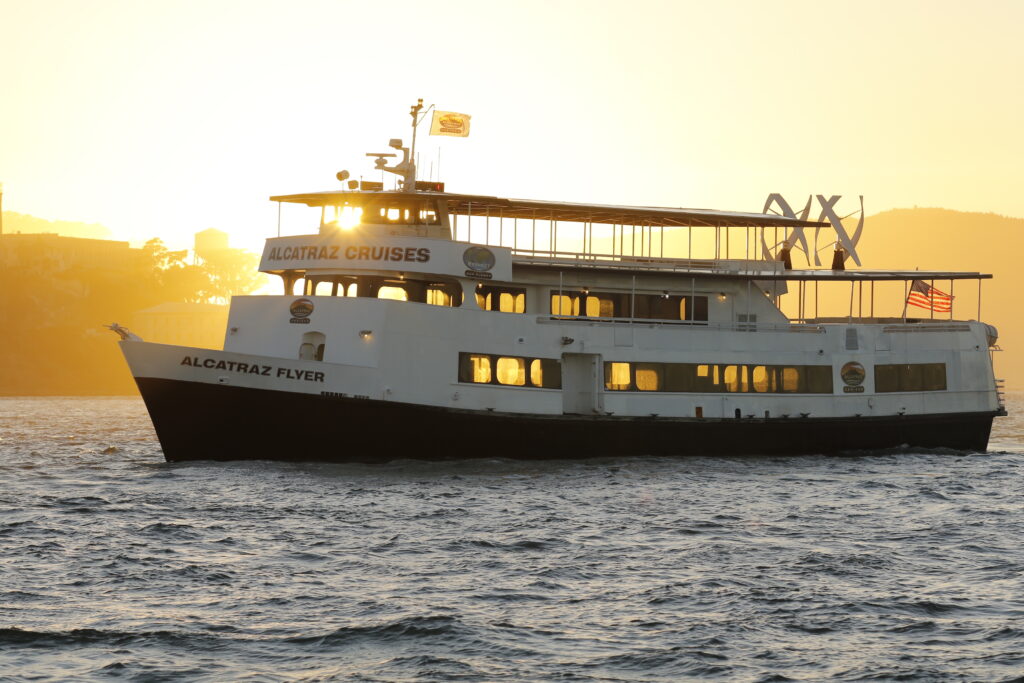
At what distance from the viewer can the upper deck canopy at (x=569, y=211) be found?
Result: 31469 millimetres

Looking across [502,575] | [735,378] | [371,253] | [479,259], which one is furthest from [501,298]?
[502,575]

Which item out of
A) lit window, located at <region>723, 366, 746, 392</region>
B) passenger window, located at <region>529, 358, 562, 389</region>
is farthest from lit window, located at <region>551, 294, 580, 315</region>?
lit window, located at <region>723, 366, 746, 392</region>

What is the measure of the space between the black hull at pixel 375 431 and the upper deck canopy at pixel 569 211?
239 inches

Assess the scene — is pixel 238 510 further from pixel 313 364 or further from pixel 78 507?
pixel 313 364

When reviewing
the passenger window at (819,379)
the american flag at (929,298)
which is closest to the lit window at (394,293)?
the passenger window at (819,379)

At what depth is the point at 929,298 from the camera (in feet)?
127

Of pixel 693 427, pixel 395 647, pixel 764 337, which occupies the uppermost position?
pixel 764 337

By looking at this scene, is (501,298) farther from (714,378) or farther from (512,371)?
(714,378)

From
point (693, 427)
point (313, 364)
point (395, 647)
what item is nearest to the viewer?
point (395, 647)

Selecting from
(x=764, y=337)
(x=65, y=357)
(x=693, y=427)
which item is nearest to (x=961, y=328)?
(x=764, y=337)

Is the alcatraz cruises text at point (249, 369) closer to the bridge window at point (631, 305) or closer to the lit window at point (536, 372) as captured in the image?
the lit window at point (536, 372)

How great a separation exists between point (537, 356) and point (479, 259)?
2.92 m

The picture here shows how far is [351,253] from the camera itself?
30.1 metres

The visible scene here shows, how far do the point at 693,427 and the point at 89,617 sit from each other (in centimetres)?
2046
